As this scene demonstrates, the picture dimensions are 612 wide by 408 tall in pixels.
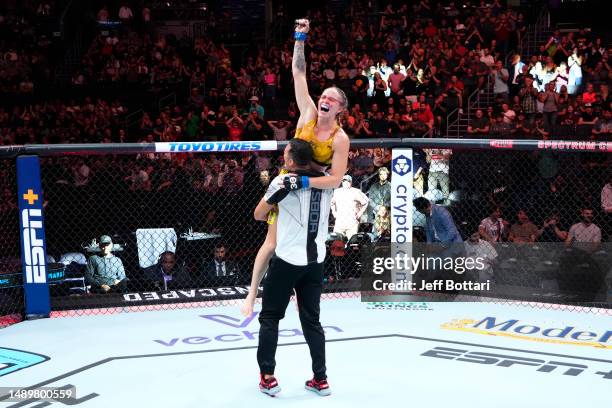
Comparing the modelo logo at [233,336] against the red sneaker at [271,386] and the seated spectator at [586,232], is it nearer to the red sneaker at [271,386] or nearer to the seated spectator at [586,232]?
the red sneaker at [271,386]

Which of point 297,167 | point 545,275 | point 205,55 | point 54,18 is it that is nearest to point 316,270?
point 297,167

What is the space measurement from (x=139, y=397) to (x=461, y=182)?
5.29m

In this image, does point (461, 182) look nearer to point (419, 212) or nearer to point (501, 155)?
point (501, 155)

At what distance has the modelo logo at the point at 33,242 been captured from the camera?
6.10 metres

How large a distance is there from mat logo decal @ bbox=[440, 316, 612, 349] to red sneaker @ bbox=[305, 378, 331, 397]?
1.62 m

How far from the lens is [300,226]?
4457 millimetres

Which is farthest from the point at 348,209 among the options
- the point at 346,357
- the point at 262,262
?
the point at 262,262

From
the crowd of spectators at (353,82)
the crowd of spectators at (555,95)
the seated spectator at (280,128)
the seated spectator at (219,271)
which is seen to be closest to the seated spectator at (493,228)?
the seated spectator at (219,271)

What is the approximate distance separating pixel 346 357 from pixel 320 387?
727 millimetres

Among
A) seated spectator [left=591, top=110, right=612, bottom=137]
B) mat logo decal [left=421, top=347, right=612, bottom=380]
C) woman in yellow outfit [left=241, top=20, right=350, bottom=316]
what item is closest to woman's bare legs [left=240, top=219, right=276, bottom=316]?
woman in yellow outfit [left=241, top=20, right=350, bottom=316]

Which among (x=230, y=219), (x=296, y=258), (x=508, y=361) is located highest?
(x=296, y=258)

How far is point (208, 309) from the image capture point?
6551 mm

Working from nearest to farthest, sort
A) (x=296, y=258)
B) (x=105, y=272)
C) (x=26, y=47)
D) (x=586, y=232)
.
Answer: (x=296, y=258) → (x=105, y=272) → (x=586, y=232) → (x=26, y=47)

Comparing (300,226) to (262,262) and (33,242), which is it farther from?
(33,242)
